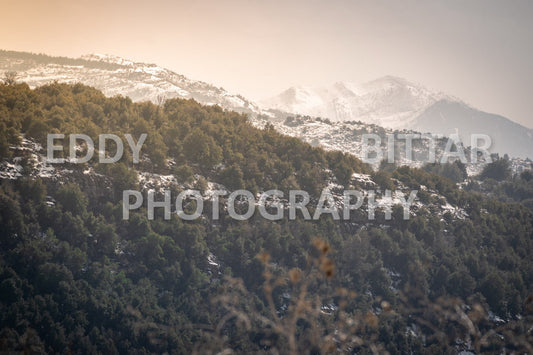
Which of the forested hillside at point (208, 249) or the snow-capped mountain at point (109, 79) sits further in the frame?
the snow-capped mountain at point (109, 79)

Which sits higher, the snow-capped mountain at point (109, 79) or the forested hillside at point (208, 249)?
the snow-capped mountain at point (109, 79)

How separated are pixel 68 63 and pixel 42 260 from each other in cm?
16231

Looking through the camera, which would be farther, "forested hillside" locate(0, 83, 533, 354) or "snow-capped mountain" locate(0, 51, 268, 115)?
"snow-capped mountain" locate(0, 51, 268, 115)

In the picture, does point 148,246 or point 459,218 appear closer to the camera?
point 148,246

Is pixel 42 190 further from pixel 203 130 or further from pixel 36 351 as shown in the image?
pixel 203 130

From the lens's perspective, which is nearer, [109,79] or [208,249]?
[208,249]

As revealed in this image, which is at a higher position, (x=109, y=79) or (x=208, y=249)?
(x=109, y=79)

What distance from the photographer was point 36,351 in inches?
1726

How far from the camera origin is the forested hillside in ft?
174

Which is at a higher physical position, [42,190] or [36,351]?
[42,190]

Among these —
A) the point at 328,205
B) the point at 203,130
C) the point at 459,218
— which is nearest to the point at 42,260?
the point at 203,130

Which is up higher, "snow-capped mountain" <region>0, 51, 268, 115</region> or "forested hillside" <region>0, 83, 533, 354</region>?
"snow-capped mountain" <region>0, 51, 268, 115</region>

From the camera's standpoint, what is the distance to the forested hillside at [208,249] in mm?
53000

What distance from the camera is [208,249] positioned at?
68.6 meters
